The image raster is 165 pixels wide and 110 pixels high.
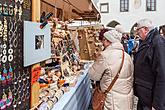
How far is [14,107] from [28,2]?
65 cm

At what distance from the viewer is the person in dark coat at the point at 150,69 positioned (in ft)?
8.68

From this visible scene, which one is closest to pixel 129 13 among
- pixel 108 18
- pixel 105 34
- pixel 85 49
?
pixel 108 18

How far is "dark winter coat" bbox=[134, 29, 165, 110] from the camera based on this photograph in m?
2.64

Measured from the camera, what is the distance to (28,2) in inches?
68.9

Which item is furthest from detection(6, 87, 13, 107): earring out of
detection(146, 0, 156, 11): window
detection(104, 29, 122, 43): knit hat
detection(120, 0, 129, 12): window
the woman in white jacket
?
detection(120, 0, 129, 12): window

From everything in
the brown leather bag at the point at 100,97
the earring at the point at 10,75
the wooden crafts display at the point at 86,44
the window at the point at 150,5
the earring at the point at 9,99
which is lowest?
the brown leather bag at the point at 100,97

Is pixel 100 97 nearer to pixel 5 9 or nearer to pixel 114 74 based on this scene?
pixel 114 74

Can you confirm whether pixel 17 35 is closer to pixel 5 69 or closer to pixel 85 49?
pixel 5 69

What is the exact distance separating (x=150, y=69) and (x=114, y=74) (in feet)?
1.17

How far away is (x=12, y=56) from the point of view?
1.50 meters

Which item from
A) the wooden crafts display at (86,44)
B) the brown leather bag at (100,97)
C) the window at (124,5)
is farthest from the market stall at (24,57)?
the window at (124,5)

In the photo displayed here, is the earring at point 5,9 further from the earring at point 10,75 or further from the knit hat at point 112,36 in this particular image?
the knit hat at point 112,36

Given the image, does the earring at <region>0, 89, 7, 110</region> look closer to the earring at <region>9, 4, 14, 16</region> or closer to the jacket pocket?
the earring at <region>9, 4, 14, 16</region>

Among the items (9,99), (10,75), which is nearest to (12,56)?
(10,75)
